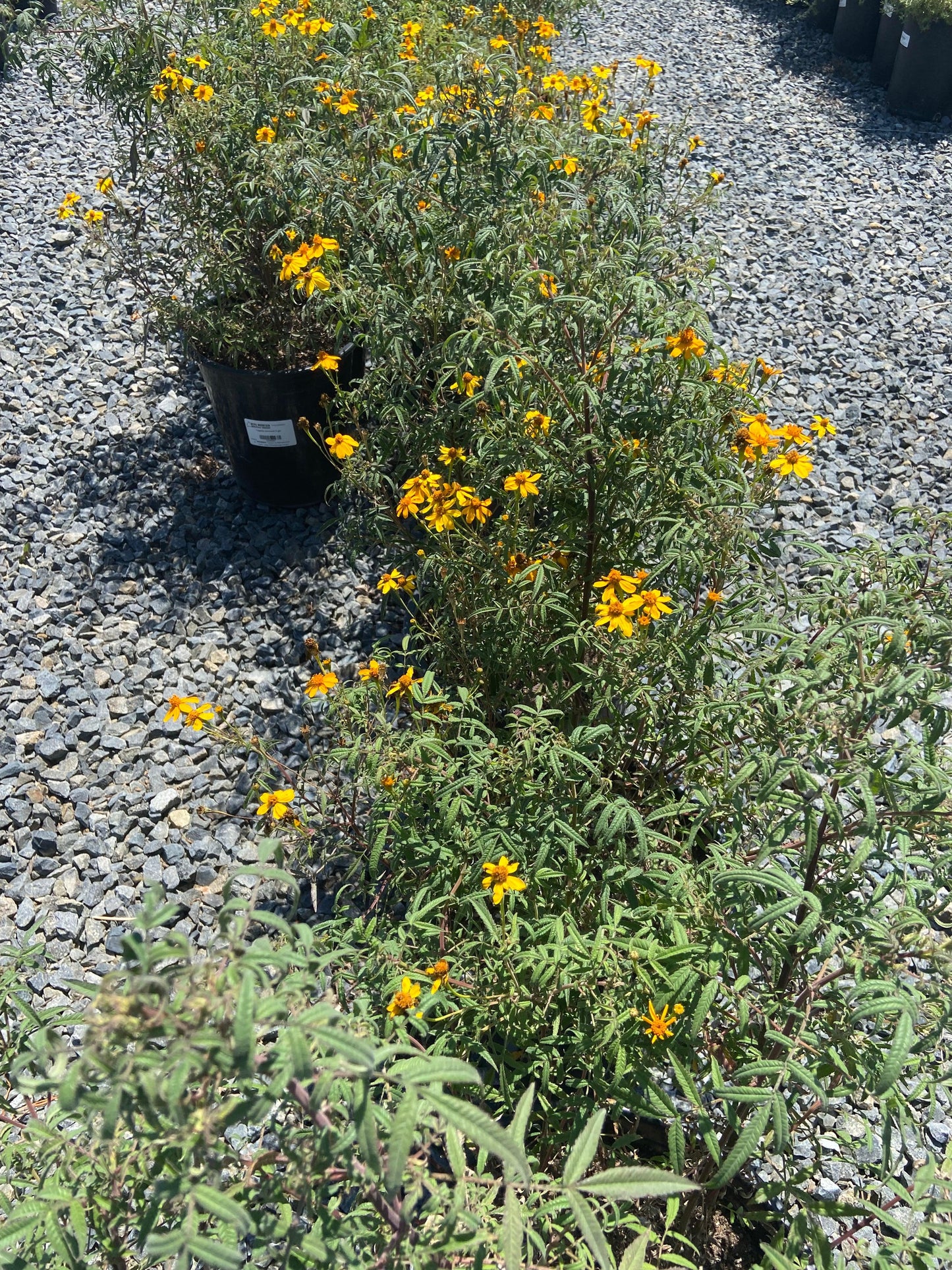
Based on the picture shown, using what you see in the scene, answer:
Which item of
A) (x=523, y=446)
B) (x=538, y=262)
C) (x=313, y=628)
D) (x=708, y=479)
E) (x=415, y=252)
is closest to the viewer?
(x=708, y=479)

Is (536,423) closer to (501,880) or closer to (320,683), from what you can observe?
(320,683)

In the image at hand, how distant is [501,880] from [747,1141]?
518mm

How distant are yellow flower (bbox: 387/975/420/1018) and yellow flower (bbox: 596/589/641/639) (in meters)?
0.69

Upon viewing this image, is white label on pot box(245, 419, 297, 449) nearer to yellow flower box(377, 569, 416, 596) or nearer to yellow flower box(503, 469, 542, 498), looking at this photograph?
yellow flower box(377, 569, 416, 596)

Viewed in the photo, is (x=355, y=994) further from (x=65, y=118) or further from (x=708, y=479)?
(x=65, y=118)

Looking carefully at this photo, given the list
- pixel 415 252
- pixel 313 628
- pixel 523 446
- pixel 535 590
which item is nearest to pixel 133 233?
pixel 415 252

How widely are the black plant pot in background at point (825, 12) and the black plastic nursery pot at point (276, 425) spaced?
5430 millimetres

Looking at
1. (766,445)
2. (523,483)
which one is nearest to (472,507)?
(523,483)

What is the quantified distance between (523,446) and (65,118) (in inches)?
190

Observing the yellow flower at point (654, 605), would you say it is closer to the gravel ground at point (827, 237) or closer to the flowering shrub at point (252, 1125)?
the flowering shrub at point (252, 1125)

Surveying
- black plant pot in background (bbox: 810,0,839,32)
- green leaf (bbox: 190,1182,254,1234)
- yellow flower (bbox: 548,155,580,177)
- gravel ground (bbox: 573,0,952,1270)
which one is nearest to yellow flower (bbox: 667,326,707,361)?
yellow flower (bbox: 548,155,580,177)

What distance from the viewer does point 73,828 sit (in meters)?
2.54

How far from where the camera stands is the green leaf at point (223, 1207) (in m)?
0.79

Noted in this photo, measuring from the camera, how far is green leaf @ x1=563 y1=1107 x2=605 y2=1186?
914 mm
